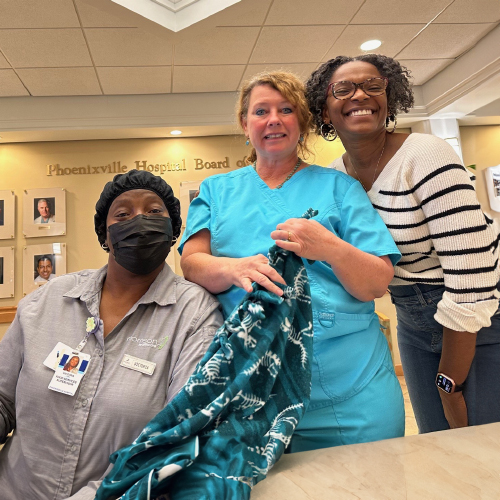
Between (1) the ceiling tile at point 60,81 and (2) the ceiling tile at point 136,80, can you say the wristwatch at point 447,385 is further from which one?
(1) the ceiling tile at point 60,81

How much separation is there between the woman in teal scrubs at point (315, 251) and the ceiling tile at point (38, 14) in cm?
276

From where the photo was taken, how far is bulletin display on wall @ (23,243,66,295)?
16.7 feet

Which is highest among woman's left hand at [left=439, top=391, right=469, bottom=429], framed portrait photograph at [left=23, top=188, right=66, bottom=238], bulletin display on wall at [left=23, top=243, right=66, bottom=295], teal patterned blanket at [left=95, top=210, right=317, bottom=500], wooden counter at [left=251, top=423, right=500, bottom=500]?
framed portrait photograph at [left=23, top=188, right=66, bottom=238]

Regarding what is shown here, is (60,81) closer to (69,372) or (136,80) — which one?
(136,80)

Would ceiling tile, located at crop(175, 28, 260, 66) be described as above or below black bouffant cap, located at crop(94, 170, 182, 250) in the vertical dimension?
above

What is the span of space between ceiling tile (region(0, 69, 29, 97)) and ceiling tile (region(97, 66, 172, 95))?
855mm

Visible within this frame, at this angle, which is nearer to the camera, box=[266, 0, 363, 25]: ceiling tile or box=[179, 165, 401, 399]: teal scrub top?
box=[179, 165, 401, 399]: teal scrub top

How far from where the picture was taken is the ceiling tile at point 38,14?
3.24m

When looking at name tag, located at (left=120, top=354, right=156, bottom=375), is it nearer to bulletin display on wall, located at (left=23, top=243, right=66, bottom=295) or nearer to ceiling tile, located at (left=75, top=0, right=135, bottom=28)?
ceiling tile, located at (left=75, top=0, right=135, bottom=28)

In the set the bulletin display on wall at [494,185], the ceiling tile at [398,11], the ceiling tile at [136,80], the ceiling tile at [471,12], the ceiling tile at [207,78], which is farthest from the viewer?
the bulletin display on wall at [494,185]

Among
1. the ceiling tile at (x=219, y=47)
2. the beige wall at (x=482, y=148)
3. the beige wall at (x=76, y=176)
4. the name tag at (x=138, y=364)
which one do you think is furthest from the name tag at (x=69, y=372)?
the beige wall at (x=482, y=148)

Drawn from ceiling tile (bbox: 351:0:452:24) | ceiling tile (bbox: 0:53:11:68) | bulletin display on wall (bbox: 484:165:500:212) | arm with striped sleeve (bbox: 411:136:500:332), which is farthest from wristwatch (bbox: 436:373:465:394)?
bulletin display on wall (bbox: 484:165:500:212)

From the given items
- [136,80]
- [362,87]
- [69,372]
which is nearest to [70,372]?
[69,372]

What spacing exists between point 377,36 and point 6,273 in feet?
16.1
